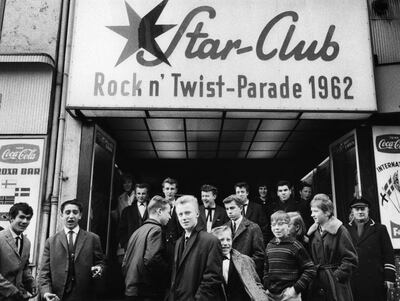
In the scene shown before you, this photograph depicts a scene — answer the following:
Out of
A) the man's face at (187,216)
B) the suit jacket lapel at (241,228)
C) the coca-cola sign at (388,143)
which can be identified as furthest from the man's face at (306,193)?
the man's face at (187,216)

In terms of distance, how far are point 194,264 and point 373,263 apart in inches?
119

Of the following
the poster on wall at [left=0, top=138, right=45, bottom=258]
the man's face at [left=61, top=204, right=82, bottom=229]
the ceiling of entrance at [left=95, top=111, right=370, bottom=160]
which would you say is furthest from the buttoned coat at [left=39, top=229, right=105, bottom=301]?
the ceiling of entrance at [left=95, top=111, right=370, bottom=160]

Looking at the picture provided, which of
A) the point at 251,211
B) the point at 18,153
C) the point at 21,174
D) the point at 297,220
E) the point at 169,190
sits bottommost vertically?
the point at 297,220

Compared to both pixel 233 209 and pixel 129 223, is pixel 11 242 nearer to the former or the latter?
pixel 129 223

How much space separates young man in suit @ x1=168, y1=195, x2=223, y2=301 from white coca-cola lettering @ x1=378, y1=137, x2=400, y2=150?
15.8ft

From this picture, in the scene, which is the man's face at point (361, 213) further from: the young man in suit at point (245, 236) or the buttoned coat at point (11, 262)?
the buttoned coat at point (11, 262)

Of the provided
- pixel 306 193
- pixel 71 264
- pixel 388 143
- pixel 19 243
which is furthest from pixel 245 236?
pixel 388 143

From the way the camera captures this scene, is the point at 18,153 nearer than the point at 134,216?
No

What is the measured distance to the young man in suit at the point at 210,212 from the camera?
660 cm

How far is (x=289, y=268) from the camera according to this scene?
4.42 metres

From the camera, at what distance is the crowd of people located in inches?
159

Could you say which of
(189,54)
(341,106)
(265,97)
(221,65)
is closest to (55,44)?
(189,54)

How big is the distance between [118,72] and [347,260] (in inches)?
189

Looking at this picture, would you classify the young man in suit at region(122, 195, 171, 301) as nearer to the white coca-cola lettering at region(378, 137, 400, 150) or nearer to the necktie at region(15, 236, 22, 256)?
the necktie at region(15, 236, 22, 256)
